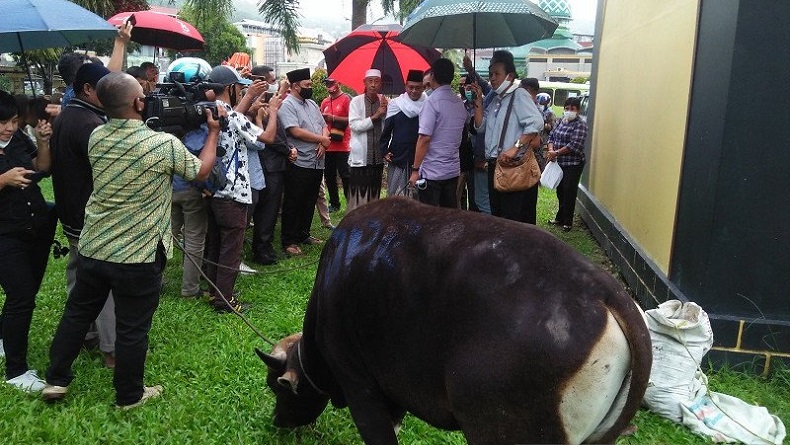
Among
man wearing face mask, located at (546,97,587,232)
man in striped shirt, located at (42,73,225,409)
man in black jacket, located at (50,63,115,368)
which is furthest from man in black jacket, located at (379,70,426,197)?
man in black jacket, located at (50,63,115,368)

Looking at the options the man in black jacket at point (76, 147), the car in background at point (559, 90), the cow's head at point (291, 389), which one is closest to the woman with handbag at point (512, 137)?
the cow's head at point (291, 389)

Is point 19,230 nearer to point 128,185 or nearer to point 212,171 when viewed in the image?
point 128,185

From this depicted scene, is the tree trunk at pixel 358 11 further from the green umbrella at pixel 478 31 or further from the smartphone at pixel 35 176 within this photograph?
the smartphone at pixel 35 176

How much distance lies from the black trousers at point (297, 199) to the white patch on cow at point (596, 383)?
5.48 metres

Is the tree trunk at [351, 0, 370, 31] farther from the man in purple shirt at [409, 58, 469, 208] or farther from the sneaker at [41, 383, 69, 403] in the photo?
the sneaker at [41, 383, 69, 403]

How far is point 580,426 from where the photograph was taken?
2.10 meters

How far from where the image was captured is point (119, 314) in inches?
143

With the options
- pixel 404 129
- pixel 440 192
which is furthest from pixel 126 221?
pixel 404 129

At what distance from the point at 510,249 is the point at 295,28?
1231 cm

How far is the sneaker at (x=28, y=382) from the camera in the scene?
4.02m

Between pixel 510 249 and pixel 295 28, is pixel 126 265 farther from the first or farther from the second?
pixel 295 28

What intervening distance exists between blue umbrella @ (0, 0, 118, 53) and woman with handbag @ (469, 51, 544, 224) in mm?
3492

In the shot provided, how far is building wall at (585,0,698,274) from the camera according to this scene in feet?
16.5

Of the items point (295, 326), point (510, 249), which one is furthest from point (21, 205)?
point (510, 249)
